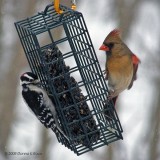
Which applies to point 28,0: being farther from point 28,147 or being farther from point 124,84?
point 124,84

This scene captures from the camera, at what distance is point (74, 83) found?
8250 millimetres

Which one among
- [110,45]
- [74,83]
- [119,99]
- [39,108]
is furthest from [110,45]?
[119,99]

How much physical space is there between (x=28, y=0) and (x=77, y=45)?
6654 mm

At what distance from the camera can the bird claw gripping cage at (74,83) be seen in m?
8.04

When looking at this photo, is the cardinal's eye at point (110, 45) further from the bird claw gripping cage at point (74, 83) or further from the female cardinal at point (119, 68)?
the bird claw gripping cage at point (74, 83)

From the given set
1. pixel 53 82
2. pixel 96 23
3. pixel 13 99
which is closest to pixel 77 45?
pixel 53 82

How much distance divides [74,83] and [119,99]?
268 inches

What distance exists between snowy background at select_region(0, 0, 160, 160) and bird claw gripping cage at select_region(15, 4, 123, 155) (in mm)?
→ 5044

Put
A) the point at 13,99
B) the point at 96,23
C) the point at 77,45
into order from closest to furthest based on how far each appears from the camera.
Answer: the point at 77,45 < the point at 13,99 < the point at 96,23

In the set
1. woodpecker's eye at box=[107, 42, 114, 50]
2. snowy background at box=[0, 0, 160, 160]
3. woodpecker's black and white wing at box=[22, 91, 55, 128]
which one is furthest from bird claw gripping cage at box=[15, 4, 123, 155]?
snowy background at box=[0, 0, 160, 160]

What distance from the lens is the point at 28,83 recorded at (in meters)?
8.45

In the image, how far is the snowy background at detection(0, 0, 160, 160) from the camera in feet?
45.9

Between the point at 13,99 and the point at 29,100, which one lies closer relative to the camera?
the point at 29,100

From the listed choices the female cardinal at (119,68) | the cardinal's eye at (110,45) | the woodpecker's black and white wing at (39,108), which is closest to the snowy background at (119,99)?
the woodpecker's black and white wing at (39,108)
